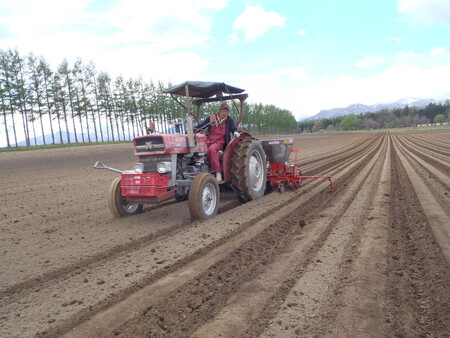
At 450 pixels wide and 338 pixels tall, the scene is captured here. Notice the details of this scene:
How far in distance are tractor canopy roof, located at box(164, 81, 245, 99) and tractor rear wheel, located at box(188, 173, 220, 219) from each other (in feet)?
5.41

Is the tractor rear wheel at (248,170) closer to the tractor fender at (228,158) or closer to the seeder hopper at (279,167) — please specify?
the tractor fender at (228,158)

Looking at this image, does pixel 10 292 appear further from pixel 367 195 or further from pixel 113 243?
pixel 367 195

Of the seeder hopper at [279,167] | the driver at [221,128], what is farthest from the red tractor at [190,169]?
the seeder hopper at [279,167]

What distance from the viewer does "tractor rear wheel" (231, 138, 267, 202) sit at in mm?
6441

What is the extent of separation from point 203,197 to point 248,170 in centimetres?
139

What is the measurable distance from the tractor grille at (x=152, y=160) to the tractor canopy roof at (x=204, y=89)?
→ 133 centimetres

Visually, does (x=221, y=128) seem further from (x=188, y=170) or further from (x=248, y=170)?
(x=188, y=170)

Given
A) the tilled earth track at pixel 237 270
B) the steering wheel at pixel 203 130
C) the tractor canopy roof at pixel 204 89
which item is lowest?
the tilled earth track at pixel 237 270

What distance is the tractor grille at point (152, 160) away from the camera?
546 centimetres

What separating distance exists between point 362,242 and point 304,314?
1891 mm

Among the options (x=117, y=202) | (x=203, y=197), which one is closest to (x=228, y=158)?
(x=203, y=197)

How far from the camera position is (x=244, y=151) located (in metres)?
6.55

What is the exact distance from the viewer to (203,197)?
5.48 metres

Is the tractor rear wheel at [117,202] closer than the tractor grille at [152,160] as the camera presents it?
No
